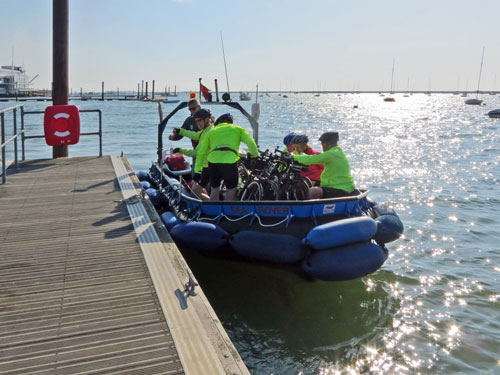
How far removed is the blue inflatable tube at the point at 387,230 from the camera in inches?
273

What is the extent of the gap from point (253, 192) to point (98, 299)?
357 centimetres

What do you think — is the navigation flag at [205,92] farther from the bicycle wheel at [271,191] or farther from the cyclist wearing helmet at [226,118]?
the bicycle wheel at [271,191]

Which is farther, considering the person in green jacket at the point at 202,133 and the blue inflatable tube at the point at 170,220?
the person in green jacket at the point at 202,133

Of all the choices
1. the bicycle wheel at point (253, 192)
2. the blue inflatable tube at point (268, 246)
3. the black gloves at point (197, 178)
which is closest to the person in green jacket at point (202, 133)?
the black gloves at point (197, 178)

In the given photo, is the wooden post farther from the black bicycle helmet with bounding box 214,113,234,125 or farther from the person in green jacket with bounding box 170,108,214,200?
the black bicycle helmet with bounding box 214,113,234,125

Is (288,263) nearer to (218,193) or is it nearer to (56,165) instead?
(218,193)

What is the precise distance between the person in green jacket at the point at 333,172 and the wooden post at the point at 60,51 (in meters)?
7.70

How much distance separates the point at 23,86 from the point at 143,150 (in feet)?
405

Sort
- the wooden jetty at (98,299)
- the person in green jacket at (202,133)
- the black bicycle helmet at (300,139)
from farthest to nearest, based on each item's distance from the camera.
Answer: the person in green jacket at (202,133) → the black bicycle helmet at (300,139) → the wooden jetty at (98,299)

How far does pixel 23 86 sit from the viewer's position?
130m

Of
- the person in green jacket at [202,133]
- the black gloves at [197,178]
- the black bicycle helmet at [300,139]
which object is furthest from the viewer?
the black gloves at [197,178]

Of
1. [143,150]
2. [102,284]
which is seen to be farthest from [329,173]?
[143,150]

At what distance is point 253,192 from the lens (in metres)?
7.20

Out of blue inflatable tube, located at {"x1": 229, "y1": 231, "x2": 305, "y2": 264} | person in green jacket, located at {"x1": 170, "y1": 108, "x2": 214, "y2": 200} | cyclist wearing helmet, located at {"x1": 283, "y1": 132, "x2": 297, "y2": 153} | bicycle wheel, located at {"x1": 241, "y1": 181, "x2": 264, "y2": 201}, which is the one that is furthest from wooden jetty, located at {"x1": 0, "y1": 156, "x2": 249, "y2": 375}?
cyclist wearing helmet, located at {"x1": 283, "y1": 132, "x2": 297, "y2": 153}
